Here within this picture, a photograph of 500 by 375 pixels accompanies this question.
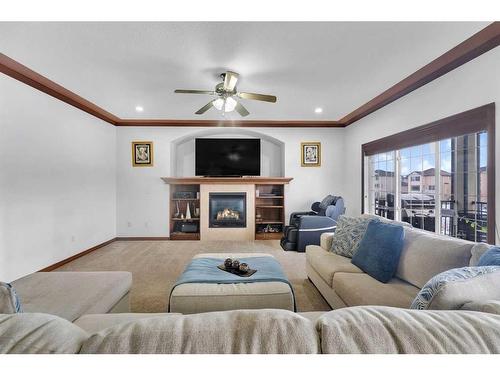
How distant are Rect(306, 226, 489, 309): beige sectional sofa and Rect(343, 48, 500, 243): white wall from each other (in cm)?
99

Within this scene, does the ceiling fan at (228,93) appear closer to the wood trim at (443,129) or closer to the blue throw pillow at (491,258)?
the wood trim at (443,129)

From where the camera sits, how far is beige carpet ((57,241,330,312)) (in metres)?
2.49

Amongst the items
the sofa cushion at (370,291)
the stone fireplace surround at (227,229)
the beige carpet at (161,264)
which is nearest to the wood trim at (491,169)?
the sofa cushion at (370,291)

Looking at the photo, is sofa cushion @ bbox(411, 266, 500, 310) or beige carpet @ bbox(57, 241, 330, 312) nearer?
sofa cushion @ bbox(411, 266, 500, 310)

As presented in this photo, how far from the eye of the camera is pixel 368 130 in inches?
175

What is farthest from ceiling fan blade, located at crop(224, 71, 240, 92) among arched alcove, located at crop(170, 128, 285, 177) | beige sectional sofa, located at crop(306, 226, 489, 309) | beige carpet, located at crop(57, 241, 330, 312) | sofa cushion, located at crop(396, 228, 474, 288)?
arched alcove, located at crop(170, 128, 285, 177)

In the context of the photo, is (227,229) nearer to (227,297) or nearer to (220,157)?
(220,157)

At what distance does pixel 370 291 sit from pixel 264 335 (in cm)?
144

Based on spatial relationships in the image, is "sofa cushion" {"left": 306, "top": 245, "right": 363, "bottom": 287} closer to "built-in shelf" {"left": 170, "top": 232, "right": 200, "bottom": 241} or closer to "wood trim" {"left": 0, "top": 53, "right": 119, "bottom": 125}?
"built-in shelf" {"left": 170, "top": 232, "right": 200, "bottom": 241}

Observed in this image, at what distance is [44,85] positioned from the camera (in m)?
3.16

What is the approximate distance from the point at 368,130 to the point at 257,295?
12.7ft

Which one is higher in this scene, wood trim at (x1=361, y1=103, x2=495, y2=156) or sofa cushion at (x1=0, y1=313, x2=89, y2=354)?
wood trim at (x1=361, y1=103, x2=495, y2=156)

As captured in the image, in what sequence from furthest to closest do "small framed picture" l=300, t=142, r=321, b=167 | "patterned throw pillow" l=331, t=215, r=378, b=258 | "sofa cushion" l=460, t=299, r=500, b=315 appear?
"small framed picture" l=300, t=142, r=321, b=167 → "patterned throw pillow" l=331, t=215, r=378, b=258 → "sofa cushion" l=460, t=299, r=500, b=315
